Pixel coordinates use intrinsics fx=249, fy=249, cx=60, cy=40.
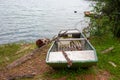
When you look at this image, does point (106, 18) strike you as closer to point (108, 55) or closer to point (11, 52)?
point (108, 55)

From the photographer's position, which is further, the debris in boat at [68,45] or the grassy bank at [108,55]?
the debris in boat at [68,45]

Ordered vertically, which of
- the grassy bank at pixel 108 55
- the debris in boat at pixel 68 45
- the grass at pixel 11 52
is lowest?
the grass at pixel 11 52

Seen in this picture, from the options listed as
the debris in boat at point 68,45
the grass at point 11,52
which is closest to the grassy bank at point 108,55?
the debris in boat at point 68,45

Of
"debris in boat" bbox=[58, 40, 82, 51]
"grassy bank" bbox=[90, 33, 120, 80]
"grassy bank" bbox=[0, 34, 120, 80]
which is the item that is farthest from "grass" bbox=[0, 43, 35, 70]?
"grassy bank" bbox=[90, 33, 120, 80]

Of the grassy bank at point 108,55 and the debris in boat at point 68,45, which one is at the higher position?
the debris in boat at point 68,45

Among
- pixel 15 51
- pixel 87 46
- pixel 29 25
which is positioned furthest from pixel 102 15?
pixel 29 25

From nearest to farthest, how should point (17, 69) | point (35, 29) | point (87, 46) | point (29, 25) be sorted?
point (17, 69) → point (87, 46) → point (35, 29) → point (29, 25)

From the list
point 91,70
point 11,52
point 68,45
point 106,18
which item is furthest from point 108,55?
point 11,52

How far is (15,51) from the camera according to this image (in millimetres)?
16875

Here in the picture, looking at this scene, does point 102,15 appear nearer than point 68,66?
No

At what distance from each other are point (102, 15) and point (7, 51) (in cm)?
686

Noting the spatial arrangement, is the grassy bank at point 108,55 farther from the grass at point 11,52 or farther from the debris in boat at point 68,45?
the grass at point 11,52

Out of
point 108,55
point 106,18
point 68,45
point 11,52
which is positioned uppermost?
point 106,18

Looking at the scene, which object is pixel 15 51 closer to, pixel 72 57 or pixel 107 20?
pixel 107 20
